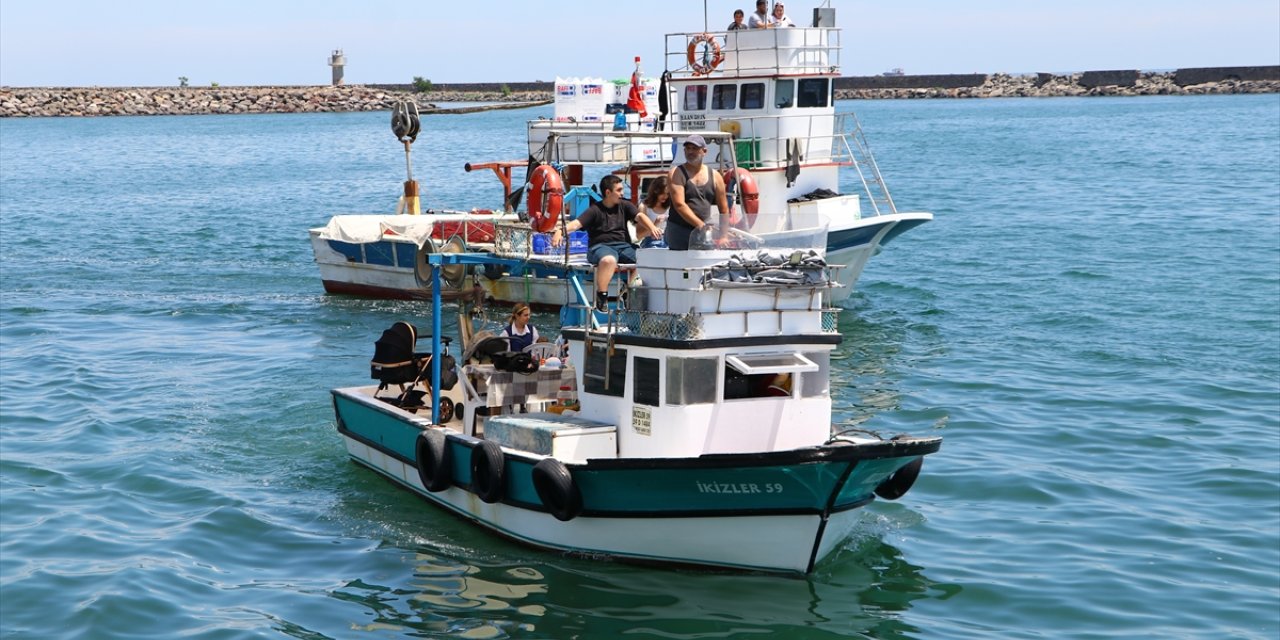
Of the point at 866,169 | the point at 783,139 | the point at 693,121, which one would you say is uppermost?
the point at 693,121

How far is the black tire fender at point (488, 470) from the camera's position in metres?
16.2

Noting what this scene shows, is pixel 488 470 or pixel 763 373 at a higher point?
pixel 763 373

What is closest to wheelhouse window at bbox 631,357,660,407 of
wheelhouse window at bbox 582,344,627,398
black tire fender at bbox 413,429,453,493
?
wheelhouse window at bbox 582,344,627,398

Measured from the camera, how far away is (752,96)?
111 ft

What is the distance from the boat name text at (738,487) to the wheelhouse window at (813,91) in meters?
20.5

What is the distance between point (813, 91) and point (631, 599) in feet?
68.7

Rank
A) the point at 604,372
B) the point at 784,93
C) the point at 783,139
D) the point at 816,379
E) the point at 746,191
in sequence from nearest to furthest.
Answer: the point at 816,379 < the point at 604,372 < the point at 746,191 < the point at 783,139 < the point at 784,93

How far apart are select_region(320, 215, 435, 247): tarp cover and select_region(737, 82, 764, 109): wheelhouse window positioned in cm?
796

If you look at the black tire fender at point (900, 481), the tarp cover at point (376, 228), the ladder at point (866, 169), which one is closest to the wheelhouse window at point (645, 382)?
the black tire fender at point (900, 481)

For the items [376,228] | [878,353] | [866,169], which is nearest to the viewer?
[878,353]

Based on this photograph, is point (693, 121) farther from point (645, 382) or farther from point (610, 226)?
→ point (645, 382)

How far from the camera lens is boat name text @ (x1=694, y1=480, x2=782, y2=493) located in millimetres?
14641

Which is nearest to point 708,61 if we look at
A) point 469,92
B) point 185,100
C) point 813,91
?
point 813,91

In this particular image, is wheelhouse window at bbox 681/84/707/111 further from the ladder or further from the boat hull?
the boat hull
